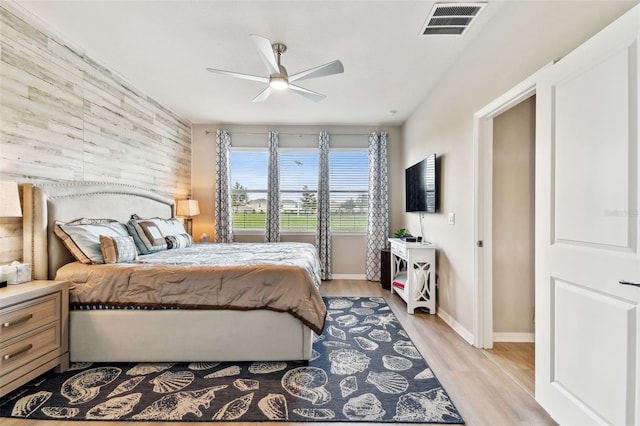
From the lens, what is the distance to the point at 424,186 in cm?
377

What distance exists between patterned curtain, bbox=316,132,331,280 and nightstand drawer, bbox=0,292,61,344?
356cm

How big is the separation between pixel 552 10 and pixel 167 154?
460 centimetres

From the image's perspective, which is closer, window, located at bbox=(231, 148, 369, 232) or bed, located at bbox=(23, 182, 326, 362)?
bed, located at bbox=(23, 182, 326, 362)

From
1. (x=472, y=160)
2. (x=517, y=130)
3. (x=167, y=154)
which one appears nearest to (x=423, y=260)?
(x=472, y=160)

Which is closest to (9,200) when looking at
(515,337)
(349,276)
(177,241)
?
(177,241)

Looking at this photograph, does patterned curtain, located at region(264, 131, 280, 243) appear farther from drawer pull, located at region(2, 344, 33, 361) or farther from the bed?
drawer pull, located at region(2, 344, 33, 361)

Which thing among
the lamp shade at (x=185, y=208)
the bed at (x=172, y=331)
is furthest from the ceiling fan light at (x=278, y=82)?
the lamp shade at (x=185, y=208)

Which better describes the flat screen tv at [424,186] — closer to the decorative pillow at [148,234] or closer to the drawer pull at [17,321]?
the decorative pillow at [148,234]

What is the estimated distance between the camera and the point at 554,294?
1627 mm

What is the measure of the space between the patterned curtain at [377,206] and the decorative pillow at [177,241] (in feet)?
9.67

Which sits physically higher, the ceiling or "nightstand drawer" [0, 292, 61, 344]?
the ceiling

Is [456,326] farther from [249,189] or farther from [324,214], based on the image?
[249,189]

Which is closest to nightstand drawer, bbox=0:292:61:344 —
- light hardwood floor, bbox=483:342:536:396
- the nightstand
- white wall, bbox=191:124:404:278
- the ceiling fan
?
the nightstand

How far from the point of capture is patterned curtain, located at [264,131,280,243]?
511cm
